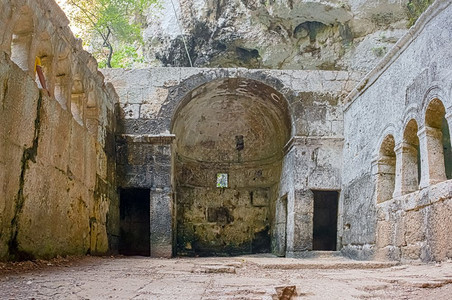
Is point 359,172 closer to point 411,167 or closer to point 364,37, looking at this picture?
point 411,167

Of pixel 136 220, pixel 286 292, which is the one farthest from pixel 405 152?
pixel 136 220

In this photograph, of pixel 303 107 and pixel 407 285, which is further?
pixel 303 107

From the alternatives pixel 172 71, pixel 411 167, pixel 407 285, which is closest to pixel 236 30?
pixel 172 71

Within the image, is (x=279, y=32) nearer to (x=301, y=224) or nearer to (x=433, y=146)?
(x=301, y=224)

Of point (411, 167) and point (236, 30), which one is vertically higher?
point (236, 30)

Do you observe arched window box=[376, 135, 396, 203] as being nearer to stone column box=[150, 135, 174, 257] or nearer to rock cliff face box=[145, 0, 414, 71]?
stone column box=[150, 135, 174, 257]

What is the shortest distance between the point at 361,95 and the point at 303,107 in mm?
1493

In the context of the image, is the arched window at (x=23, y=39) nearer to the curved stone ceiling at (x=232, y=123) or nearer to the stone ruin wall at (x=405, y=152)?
Answer: the stone ruin wall at (x=405, y=152)

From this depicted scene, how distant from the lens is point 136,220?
1127 centimetres

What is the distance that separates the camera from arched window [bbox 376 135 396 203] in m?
7.24

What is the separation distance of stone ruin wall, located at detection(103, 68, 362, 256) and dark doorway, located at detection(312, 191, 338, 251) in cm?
240

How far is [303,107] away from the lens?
9688 millimetres

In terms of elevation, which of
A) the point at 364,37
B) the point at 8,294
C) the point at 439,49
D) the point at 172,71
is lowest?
the point at 8,294

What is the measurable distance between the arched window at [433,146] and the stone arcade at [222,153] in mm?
17
